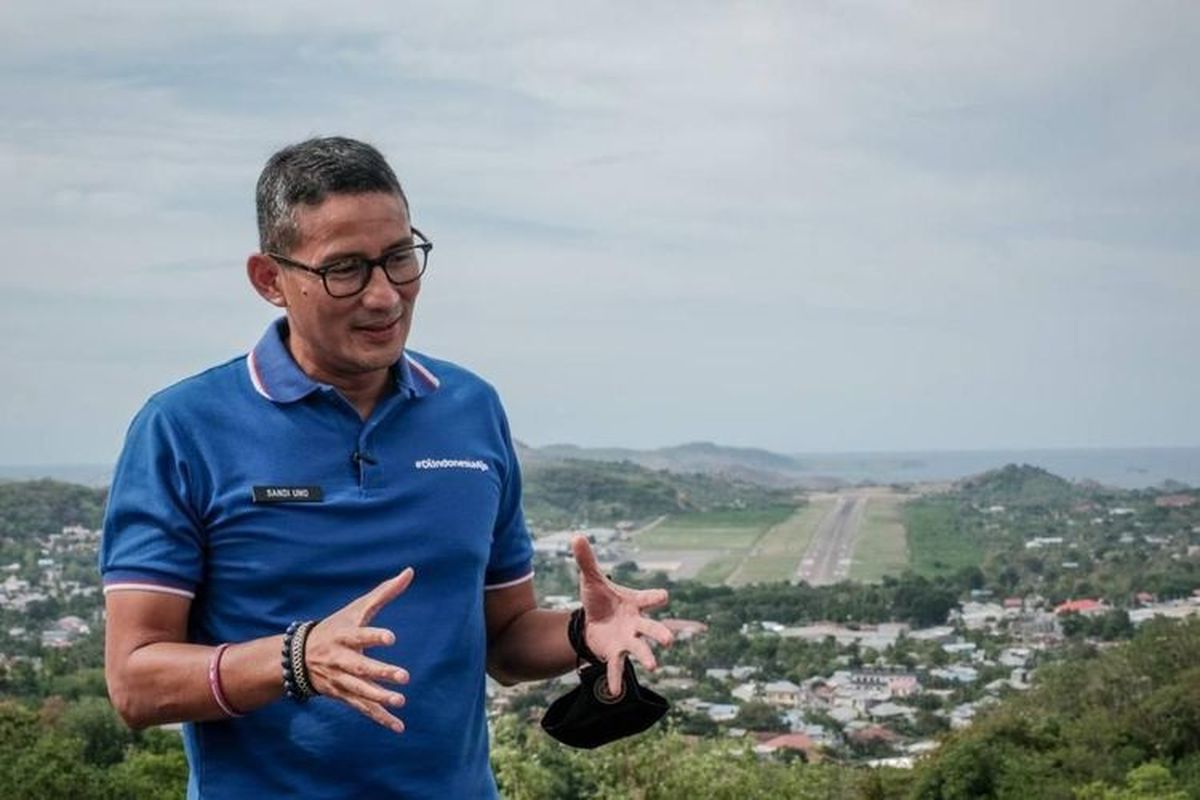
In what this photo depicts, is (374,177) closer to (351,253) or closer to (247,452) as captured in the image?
(351,253)

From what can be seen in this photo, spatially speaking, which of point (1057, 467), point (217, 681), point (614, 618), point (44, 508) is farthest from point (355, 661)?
point (1057, 467)

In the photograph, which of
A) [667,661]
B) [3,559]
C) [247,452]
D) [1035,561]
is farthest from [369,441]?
[1035,561]

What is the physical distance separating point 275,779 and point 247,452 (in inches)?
15.2

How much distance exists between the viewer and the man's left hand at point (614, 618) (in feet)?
6.15

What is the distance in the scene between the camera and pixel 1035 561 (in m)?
57.7

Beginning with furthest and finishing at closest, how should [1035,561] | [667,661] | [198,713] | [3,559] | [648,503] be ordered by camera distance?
[648,503]
[1035,561]
[3,559]
[667,661]
[198,713]

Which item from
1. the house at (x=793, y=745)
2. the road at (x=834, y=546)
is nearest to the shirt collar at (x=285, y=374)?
the house at (x=793, y=745)

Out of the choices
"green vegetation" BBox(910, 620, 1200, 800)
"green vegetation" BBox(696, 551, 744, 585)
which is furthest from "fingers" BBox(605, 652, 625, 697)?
"green vegetation" BBox(696, 551, 744, 585)

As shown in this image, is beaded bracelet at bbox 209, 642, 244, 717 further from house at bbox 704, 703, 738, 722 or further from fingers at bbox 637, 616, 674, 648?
house at bbox 704, 703, 738, 722

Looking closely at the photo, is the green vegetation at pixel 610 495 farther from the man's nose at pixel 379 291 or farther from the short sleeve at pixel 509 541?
the man's nose at pixel 379 291

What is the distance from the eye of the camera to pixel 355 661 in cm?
146

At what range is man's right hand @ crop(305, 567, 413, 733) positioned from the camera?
1.45 m

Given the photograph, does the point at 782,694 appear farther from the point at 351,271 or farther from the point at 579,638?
the point at 351,271

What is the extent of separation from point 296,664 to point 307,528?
0.21m
